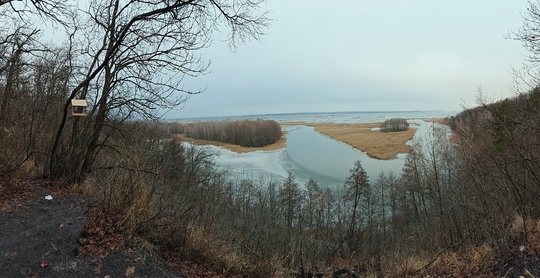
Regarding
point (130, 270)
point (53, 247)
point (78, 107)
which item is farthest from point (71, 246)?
point (78, 107)

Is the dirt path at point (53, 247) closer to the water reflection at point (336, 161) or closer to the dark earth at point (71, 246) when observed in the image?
the dark earth at point (71, 246)

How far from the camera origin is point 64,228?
15.6 feet

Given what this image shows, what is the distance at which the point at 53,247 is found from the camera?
4305 millimetres

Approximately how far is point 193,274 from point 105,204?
1.91m

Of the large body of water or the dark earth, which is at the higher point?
the dark earth

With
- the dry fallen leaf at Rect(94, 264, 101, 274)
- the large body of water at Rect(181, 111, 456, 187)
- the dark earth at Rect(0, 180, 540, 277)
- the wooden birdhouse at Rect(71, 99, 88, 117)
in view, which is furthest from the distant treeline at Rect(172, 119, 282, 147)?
the dry fallen leaf at Rect(94, 264, 101, 274)

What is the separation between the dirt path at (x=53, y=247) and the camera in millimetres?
3967

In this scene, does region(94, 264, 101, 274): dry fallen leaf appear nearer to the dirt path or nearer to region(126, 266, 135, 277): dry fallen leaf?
the dirt path

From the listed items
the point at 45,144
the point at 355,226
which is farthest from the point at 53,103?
the point at 355,226

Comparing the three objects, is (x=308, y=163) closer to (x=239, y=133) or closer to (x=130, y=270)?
(x=239, y=133)

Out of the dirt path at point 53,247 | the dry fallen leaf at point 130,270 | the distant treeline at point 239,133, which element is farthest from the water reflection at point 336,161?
the dry fallen leaf at point 130,270

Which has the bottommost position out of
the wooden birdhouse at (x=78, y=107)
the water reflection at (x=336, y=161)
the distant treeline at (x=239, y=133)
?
the water reflection at (x=336, y=161)

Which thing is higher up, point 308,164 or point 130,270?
point 130,270

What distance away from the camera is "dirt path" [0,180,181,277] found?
397cm
